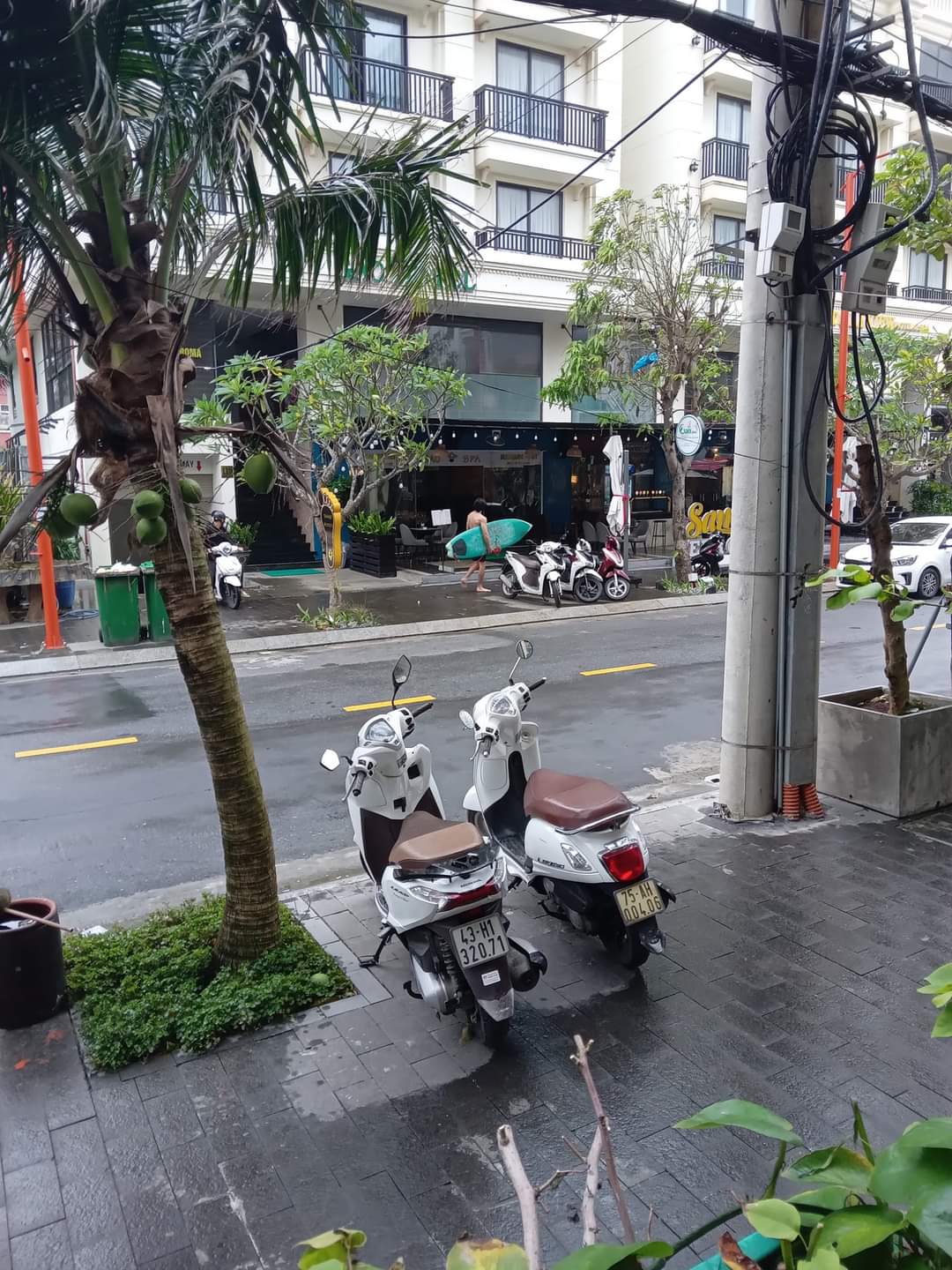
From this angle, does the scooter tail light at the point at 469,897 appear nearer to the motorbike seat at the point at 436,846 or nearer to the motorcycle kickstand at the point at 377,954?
the motorbike seat at the point at 436,846

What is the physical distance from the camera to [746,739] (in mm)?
6512

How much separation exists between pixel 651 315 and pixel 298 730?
39.2 ft

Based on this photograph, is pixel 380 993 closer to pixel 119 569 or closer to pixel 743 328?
pixel 743 328

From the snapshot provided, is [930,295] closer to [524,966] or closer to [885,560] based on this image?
[885,560]

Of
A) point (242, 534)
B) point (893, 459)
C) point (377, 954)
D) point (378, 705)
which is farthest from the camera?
point (242, 534)

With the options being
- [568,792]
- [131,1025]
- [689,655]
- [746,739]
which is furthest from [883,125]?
[131,1025]

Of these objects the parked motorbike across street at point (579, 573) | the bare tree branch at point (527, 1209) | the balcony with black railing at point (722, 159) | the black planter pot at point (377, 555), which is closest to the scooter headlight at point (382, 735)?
the bare tree branch at point (527, 1209)

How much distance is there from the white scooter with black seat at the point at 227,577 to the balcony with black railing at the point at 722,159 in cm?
1714

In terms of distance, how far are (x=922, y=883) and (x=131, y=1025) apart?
4.33 metres

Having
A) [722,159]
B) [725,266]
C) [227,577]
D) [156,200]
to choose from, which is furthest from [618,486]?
[156,200]

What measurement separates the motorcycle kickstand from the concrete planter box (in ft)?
12.2

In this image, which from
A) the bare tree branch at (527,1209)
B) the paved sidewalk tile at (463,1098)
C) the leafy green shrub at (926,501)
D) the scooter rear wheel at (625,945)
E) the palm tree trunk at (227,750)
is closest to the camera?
the bare tree branch at (527,1209)

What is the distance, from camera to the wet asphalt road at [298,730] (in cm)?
659

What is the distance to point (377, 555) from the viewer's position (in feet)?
71.7
